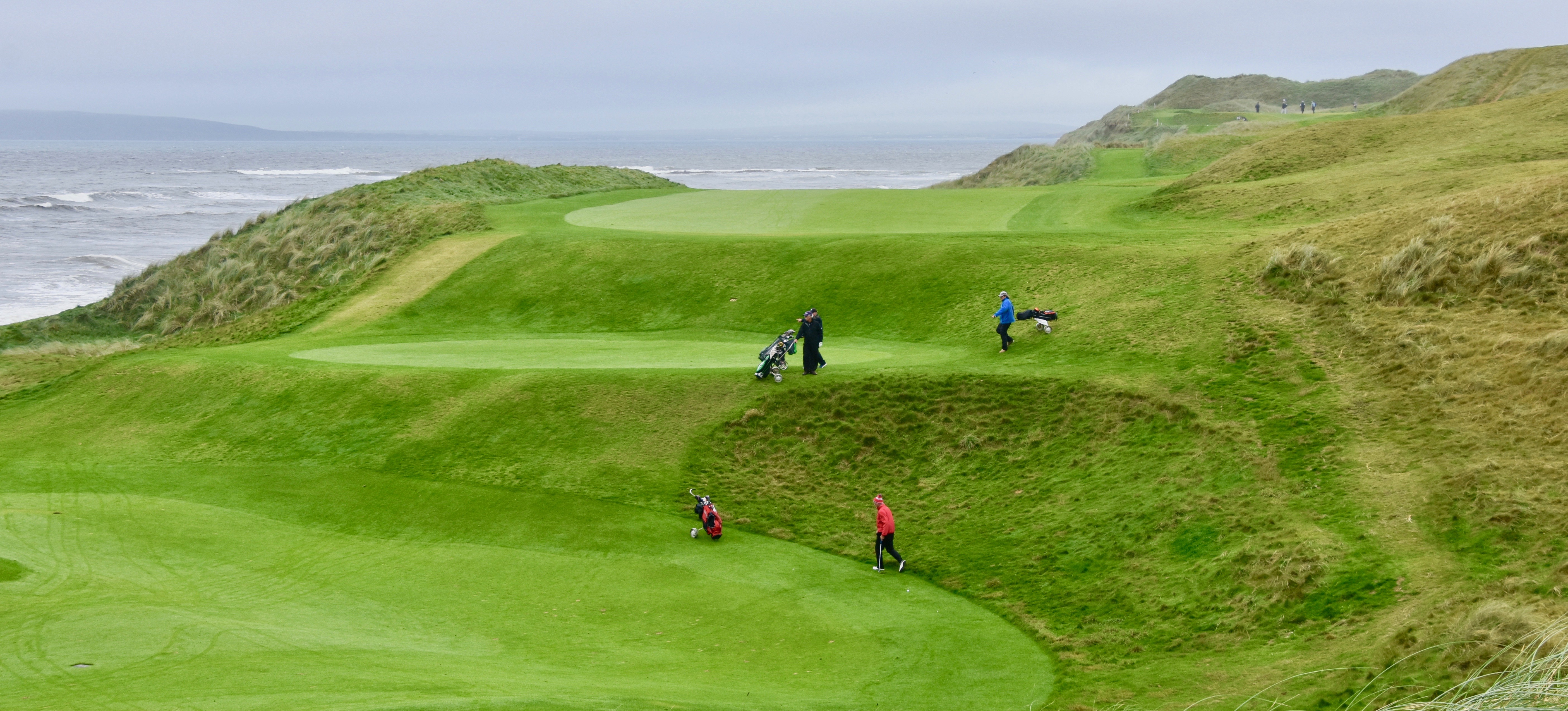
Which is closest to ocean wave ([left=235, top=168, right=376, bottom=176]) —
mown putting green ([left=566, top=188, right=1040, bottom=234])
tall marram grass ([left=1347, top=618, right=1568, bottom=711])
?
mown putting green ([left=566, top=188, right=1040, bottom=234])

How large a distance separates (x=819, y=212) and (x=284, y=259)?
2054cm

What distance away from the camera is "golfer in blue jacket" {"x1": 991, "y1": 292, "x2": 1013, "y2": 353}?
24.1 meters

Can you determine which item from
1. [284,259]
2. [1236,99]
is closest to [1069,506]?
[284,259]

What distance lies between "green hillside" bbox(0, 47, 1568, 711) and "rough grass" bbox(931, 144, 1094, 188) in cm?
2750

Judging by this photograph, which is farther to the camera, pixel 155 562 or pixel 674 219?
pixel 674 219

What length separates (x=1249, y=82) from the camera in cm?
13450

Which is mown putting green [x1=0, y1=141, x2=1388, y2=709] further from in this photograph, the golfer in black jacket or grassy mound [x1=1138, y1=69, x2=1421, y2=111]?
grassy mound [x1=1138, y1=69, x2=1421, y2=111]

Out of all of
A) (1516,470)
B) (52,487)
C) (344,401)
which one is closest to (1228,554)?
(1516,470)

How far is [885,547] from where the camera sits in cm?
1770

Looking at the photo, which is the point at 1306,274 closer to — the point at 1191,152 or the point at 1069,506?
the point at 1069,506

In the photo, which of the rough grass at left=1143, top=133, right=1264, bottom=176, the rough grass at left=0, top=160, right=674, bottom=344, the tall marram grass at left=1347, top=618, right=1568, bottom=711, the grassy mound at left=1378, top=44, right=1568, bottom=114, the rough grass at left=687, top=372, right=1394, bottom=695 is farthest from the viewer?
the rough grass at left=1143, top=133, right=1264, bottom=176

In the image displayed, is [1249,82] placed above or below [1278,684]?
above

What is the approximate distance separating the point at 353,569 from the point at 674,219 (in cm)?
2814

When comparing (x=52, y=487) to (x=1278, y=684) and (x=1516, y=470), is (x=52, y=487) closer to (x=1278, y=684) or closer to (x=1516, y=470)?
(x=1278, y=684)
